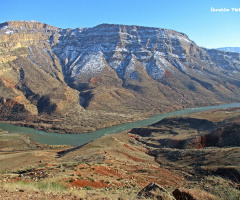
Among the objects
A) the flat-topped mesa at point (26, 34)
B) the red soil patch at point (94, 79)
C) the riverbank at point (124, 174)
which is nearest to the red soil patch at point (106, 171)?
the riverbank at point (124, 174)

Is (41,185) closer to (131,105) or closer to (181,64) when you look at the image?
(131,105)

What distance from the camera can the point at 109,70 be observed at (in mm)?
124938

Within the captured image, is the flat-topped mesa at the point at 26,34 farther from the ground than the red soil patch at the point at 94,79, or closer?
farther from the ground

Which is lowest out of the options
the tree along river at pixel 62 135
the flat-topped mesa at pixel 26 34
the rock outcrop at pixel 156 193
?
the tree along river at pixel 62 135

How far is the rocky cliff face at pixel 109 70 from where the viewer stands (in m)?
87.4

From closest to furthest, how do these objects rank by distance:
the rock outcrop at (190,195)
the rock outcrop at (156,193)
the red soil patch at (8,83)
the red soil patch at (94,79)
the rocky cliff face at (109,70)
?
the rock outcrop at (190,195) < the rock outcrop at (156,193) < the red soil patch at (8,83) < the rocky cliff face at (109,70) < the red soil patch at (94,79)

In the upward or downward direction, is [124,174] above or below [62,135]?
above

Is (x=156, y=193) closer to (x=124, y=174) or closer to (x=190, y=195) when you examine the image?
(x=190, y=195)

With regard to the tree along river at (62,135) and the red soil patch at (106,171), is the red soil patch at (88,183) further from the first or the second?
the tree along river at (62,135)

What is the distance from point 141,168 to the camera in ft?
73.9

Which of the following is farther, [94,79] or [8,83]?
[94,79]

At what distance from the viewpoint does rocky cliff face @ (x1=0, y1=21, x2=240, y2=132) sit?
87.4 metres

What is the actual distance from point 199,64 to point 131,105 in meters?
80.4

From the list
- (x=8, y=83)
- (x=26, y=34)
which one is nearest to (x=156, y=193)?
(x=8, y=83)
